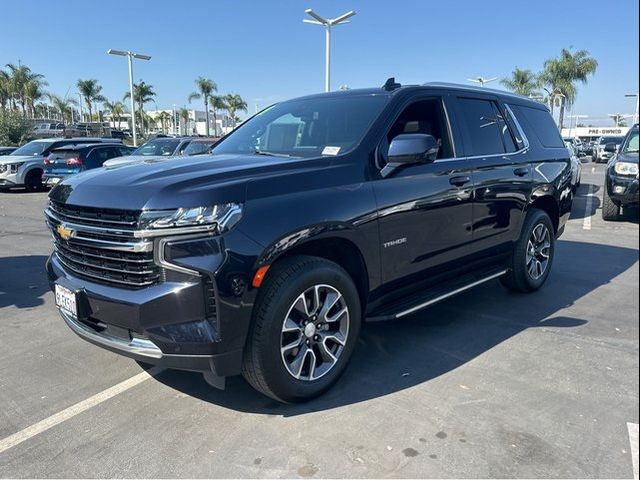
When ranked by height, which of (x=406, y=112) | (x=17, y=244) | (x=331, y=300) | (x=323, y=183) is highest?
(x=406, y=112)

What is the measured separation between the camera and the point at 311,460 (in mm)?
2727

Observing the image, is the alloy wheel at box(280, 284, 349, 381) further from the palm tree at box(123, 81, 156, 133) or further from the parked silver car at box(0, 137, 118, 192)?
the palm tree at box(123, 81, 156, 133)

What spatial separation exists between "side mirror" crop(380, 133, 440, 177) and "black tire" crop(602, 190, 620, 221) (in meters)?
8.33

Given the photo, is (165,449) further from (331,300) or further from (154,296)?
(331,300)

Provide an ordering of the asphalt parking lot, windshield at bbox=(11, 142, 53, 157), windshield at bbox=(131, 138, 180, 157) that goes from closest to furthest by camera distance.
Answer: the asphalt parking lot, windshield at bbox=(131, 138, 180, 157), windshield at bbox=(11, 142, 53, 157)

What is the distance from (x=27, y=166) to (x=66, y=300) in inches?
617

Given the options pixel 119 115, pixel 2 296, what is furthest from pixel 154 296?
pixel 119 115

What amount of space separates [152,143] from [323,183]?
13.9 meters

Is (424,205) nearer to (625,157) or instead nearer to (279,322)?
(279,322)

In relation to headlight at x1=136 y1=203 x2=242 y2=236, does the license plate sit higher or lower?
lower

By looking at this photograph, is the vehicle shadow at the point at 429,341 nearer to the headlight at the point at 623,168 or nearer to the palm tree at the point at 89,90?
the headlight at the point at 623,168

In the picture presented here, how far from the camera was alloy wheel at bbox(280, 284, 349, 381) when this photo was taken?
10.4 feet

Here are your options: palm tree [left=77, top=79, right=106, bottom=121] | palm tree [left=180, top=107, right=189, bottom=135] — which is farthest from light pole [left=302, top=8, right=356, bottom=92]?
palm tree [left=180, top=107, right=189, bottom=135]

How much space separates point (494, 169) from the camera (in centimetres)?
468
